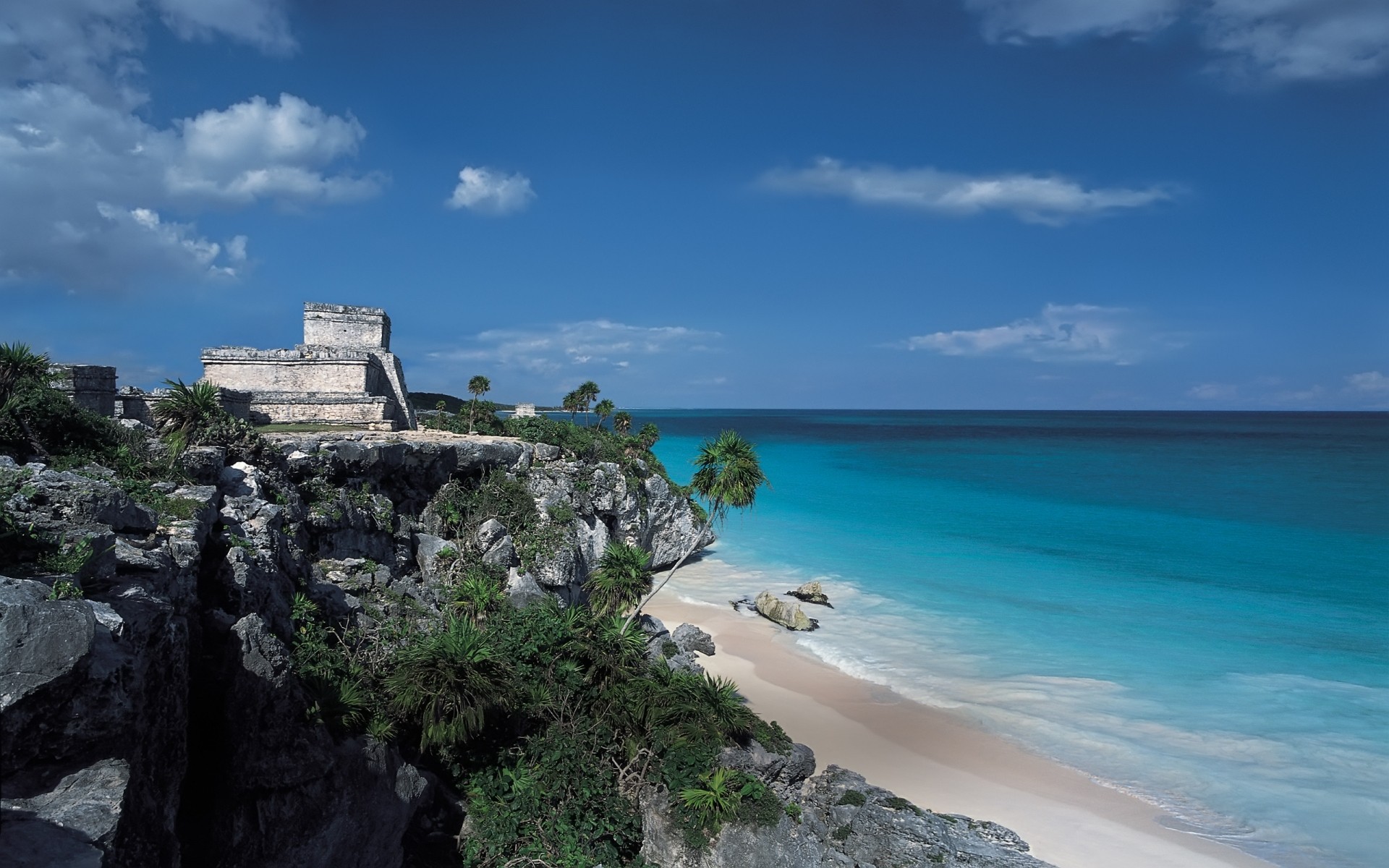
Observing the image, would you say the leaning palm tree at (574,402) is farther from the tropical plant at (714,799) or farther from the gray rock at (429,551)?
the tropical plant at (714,799)

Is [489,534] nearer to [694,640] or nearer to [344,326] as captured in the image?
[694,640]

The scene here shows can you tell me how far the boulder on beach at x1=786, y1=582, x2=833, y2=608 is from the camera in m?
24.2

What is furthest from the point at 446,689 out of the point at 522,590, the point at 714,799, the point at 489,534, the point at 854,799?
the point at 489,534

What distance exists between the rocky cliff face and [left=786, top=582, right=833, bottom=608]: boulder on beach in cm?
1425

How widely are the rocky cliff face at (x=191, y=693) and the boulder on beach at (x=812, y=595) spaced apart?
46.7 ft

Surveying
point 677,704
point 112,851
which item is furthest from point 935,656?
point 112,851

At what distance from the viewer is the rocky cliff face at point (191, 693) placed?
14.5 feet

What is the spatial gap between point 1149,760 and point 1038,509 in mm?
32167

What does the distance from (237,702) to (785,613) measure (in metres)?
16.9

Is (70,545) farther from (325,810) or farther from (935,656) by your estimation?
(935,656)

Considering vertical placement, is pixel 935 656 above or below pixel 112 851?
below

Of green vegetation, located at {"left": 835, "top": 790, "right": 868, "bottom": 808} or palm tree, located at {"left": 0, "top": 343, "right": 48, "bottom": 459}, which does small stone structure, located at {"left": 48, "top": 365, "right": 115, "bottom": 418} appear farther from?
green vegetation, located at {"left": 835, "top": 790, "right": 868, "bottom": 808}

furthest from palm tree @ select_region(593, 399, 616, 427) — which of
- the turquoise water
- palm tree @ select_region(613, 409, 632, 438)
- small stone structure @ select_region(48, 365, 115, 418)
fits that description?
small stone structure @ select_region(48, 365, 115, 418)

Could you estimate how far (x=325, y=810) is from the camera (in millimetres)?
7414
